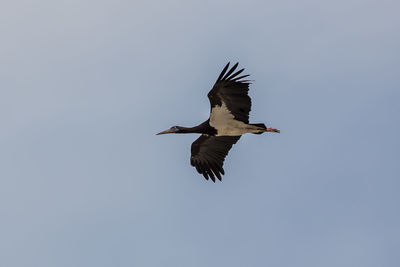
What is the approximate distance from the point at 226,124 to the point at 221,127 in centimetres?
28

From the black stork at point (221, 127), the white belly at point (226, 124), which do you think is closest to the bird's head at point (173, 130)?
the black stork at point (221, 127)

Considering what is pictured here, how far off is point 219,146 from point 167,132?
2328 mm

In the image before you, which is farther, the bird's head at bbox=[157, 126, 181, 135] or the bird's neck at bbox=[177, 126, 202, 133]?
the bird's head at bbox=[157, 126, 181, 135]

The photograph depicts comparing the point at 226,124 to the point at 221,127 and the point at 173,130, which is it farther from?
the point at 173,130

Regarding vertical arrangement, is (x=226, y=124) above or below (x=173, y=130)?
below

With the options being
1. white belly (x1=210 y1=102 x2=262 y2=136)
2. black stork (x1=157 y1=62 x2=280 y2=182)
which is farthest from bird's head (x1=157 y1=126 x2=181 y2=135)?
white belly (x1=210 y1=102 x2=262 y2=136)

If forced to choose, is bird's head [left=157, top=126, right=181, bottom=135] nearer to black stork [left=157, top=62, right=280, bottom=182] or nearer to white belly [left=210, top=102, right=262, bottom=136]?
black stork [left=157, top=62, right=280, bottom=182]

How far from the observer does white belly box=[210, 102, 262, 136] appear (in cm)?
3531

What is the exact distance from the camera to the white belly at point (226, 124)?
35.3 metres

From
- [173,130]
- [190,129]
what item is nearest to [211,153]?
[190,129]

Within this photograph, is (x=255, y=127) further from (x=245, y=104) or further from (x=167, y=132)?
(x=167, y=132)

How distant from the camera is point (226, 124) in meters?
35.7

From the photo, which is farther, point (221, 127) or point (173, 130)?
point (173, 130)

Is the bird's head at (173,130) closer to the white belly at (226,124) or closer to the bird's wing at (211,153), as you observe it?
the bird's wing at (211,153)
